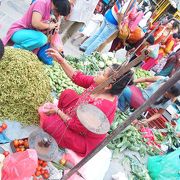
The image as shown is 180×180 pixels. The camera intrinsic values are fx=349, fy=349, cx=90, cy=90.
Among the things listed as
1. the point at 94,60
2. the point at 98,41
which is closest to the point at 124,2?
the point at 98,41

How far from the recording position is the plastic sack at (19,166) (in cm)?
254

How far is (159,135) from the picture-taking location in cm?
549

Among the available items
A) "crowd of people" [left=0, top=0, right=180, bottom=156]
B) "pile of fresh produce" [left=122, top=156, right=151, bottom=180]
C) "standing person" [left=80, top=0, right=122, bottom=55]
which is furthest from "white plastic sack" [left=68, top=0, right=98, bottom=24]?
"pile of fresh produce" [left=122, top=156, right=151, bottom=180]

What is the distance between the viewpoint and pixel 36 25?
416 centimetres

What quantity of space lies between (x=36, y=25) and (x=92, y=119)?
206 centimetres

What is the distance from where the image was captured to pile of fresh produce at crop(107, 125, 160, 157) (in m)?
4.45

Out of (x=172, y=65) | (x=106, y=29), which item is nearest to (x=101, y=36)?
(x=106, y=29)

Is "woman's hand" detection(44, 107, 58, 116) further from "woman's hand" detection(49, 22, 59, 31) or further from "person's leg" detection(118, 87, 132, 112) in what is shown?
"person's leg" detection(118, 87, 132, 112)

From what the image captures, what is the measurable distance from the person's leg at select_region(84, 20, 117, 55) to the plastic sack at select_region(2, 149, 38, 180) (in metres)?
3.86

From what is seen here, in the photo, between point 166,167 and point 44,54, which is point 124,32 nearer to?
point 44,54

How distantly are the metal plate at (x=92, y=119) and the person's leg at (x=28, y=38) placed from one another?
1988 millimetres

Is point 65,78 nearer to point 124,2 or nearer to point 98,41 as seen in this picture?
point 98,41

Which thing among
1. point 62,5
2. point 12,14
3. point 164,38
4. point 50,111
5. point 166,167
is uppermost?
point 62,5

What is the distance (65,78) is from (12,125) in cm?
137
